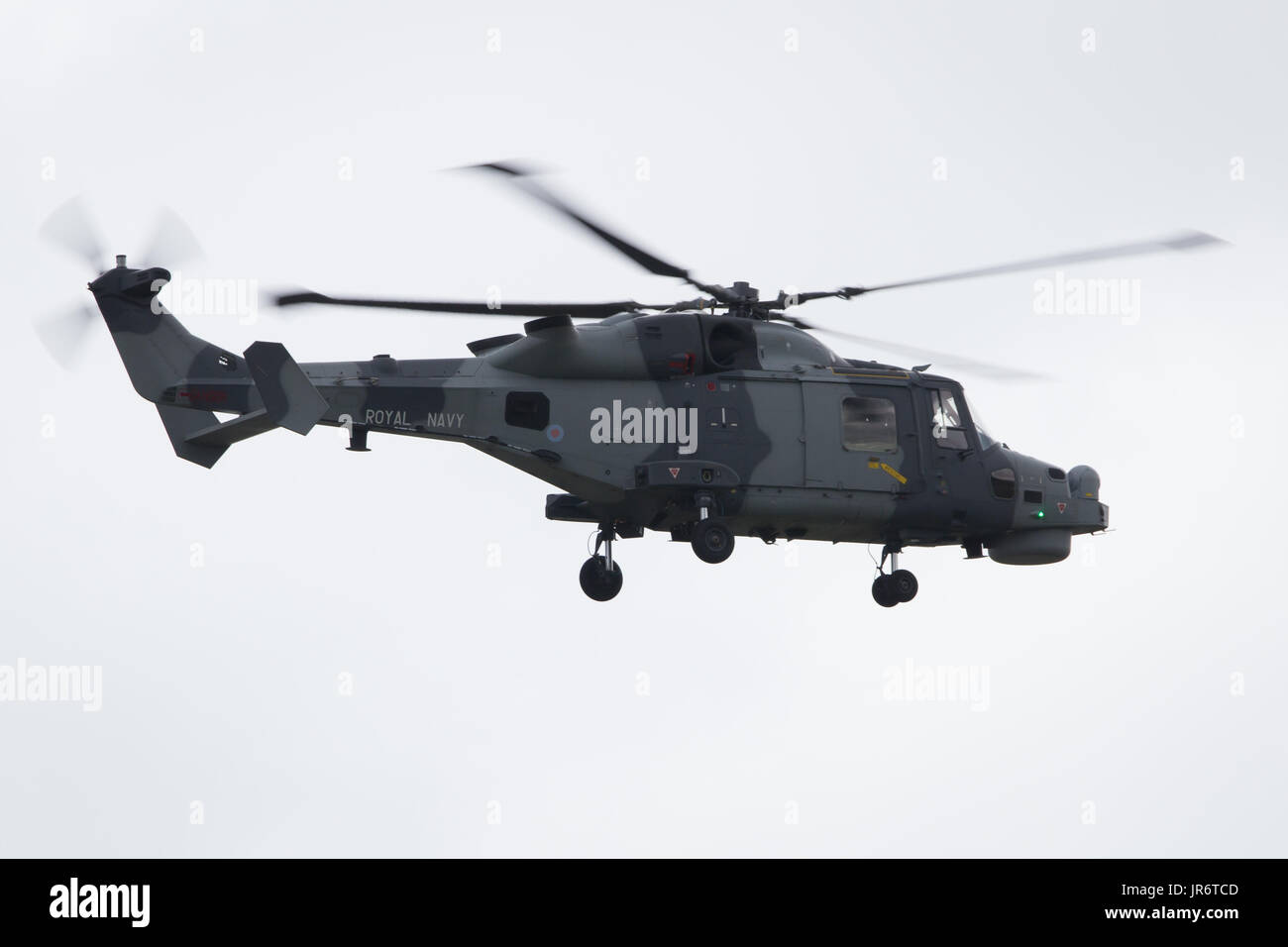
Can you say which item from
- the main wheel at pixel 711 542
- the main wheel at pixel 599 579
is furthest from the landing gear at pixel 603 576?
the main wheel at pixel 711 542

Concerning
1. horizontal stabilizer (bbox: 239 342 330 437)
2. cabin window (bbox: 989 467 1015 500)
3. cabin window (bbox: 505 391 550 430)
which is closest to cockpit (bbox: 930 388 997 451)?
cabin window (bbox: 989 467 1015 500)

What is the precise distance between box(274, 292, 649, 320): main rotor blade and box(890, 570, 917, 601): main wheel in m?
6.18

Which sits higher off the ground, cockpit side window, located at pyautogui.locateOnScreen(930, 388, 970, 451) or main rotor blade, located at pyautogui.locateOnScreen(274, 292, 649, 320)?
main rotor blade, located at pyautogui.locateOnScreen(274, 292, 649, 320)

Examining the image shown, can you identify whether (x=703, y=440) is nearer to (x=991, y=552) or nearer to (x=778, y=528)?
(x=778, y=528)

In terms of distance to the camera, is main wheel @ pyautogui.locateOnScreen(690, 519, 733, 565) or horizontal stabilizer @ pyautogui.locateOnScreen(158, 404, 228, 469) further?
main wheel @ pyautogui.locateOnScreen(690, 519, 733, 565)

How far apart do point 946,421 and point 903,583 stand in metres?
2.52

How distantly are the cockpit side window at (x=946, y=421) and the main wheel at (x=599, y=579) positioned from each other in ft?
17.4

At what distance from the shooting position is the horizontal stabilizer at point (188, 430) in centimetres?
2956

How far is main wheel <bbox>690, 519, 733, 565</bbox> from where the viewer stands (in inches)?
1188

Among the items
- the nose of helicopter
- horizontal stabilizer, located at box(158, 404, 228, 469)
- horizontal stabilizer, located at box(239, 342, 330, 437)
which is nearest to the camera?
horizontal stabilizer, located at box(239, 342, 330, 437)

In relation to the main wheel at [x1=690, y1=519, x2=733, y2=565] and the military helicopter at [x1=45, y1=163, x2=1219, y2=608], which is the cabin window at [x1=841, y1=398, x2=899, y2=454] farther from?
the main wheel at [x1=690, y1=519, x2=733, y2=565]

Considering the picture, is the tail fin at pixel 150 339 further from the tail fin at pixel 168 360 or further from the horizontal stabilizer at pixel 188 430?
the horizontal stabilizer at pixel 188 430

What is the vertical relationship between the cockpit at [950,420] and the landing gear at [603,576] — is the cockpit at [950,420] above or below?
above

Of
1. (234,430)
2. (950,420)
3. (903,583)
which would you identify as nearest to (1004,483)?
(950,420)
